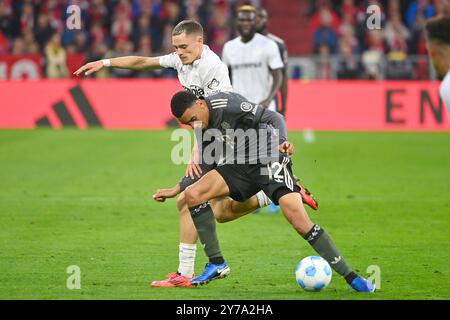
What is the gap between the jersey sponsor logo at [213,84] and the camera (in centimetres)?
897

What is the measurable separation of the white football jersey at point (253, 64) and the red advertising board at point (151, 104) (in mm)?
8984

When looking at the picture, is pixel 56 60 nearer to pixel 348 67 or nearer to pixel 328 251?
pixel 348 67

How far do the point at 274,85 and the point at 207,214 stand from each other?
513 centimetres

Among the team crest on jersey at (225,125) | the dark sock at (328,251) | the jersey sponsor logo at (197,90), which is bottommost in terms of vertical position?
the dark sock at (328,251)

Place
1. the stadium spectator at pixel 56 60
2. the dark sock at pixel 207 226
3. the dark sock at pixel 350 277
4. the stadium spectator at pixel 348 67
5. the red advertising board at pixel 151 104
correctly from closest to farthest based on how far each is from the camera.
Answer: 1. the dark sock at pixel 350 277
2. the dark sock at pixel 207 226
3. the red advertising board at pixel 151 104
4. the stadium spectator at pixel 348 67
5. the stadium spectator at pixel 56 60

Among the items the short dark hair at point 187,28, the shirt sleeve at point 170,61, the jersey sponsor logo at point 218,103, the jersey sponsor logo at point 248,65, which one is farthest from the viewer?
the jersey sponsor logo at point 248,65

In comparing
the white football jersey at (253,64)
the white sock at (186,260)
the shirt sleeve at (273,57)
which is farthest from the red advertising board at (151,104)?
the white sock at (186,260)

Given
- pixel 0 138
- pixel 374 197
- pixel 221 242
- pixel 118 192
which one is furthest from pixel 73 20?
pixel 221 242

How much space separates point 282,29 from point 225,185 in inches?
880

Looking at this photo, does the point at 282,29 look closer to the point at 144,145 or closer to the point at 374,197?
the point at 144,145

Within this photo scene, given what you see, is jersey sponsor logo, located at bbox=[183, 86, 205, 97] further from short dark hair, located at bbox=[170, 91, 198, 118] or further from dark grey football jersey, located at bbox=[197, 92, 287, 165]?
short dark hair, located at bbox=[170, 91, 198, 118]

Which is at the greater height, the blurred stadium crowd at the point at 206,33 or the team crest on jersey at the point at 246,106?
the blurred stadium crowd at the point at 206,33

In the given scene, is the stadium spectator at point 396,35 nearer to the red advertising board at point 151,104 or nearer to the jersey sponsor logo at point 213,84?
the red advertising board at point 151,104

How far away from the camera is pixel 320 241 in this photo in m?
7.95
